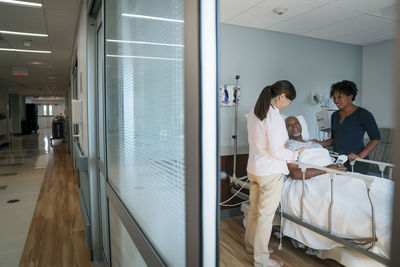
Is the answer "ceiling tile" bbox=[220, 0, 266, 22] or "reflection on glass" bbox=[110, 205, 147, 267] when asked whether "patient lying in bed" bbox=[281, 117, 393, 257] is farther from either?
"ceiling tile" bbox=[220, 0, 266, 22]

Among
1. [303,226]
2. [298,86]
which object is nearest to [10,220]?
[303,226]

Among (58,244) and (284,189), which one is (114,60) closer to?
(284,189)

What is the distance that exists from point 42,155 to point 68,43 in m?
5.40

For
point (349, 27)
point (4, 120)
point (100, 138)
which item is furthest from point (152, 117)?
point (4, 120)

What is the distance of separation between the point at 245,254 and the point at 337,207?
1.01m

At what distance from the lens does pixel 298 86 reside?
4270 mm

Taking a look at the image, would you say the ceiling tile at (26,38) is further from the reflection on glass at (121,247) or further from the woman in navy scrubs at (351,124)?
the woman in navy scrubs at (351,124)

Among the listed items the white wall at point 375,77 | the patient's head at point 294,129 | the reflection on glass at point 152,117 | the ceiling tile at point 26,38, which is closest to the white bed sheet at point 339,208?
the patient's head at point 294,129

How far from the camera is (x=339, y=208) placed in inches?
90.6

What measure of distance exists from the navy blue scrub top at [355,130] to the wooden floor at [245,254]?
1.07 meters

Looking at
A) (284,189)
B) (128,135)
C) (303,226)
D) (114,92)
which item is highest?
(114,92)

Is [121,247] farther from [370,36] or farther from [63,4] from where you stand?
[370,36]

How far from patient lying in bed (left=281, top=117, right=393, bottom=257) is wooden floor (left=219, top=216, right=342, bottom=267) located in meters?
0.23

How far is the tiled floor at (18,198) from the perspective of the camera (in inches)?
114
